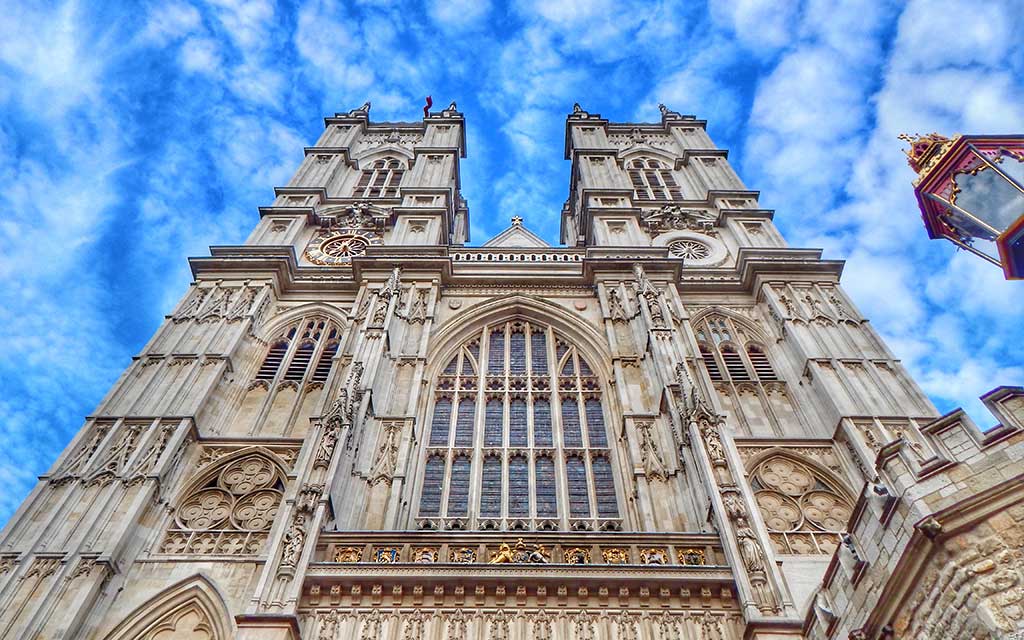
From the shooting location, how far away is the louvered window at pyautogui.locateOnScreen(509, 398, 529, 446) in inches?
679

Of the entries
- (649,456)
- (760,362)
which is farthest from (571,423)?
(760,362)

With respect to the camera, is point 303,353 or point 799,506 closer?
point 799,506

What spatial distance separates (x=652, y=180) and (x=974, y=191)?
→ 53.9 feet

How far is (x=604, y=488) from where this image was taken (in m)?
15.9

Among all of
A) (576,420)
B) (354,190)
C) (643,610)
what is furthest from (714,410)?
(354,190)

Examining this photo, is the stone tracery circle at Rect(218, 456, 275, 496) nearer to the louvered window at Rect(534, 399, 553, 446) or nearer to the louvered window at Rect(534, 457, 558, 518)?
the louvered window at Rect(534, 457, 558, 518)

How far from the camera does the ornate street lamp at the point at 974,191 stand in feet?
47.6

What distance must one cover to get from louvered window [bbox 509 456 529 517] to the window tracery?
4.88m

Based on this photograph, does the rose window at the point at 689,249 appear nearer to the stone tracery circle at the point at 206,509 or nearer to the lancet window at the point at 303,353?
the lancet window at the point at 303,353

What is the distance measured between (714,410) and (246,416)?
11.2 meters

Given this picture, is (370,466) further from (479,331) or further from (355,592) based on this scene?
(479,331)

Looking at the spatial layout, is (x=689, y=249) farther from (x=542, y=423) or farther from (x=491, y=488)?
(x=491, y=488)

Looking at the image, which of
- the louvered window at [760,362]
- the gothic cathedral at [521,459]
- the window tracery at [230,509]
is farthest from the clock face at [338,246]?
the louvered window at [760,362]

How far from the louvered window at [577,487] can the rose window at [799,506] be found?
3.69 meters
